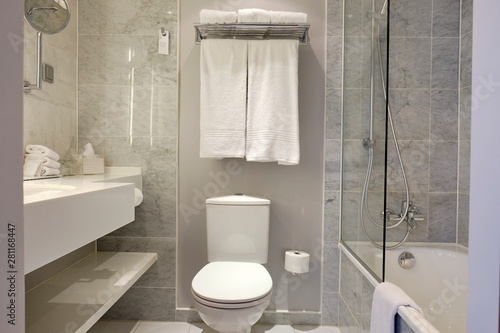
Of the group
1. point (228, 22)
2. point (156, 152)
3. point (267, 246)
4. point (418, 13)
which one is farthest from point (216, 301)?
point (418, 13)

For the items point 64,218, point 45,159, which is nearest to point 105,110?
point 45,159

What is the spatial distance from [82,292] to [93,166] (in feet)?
2.33

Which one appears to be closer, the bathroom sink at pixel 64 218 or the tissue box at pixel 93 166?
the bathroom sink at pixel 64 218

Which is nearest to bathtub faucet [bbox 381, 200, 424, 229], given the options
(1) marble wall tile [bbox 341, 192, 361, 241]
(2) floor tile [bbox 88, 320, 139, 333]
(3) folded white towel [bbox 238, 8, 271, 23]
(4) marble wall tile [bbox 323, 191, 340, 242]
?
(1) marble wall tile [bbox 341, 192, 361, 241]

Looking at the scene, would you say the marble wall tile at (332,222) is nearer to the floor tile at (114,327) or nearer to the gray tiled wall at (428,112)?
the gray tiled wall at (428,112)

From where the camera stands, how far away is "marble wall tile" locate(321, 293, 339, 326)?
6.09 ft

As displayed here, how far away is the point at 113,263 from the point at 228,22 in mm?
1562

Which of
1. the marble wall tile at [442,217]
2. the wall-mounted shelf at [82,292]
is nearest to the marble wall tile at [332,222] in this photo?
A: the marble wall tile at [442,217]

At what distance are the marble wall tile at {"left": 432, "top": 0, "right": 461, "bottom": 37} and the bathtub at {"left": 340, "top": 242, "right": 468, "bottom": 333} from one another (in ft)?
4.03

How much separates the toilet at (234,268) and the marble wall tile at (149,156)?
1.21 feet

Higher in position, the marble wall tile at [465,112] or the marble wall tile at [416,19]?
the marble wall tile at [416,19]

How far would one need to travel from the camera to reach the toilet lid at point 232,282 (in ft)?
4.27

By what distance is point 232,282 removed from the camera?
4.68 feet

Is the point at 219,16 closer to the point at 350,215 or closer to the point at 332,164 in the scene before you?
the point at 332,164
